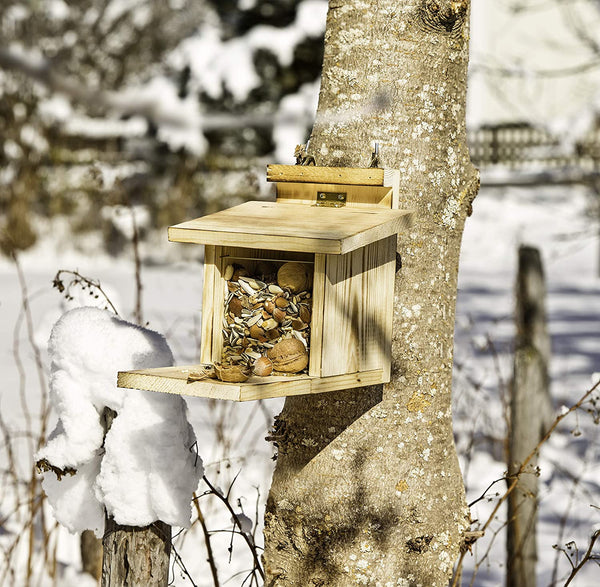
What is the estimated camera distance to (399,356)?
212 centimetres

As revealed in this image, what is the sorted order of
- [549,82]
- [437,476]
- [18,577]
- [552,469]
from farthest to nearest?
[549,82] → [552,469] → [18,577] → [437,476]

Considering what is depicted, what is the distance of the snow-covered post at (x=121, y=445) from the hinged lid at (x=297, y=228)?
347 mm

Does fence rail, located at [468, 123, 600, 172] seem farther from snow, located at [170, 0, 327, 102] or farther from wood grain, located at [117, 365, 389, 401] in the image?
wood grain, located at [117, 365, 389, 401]

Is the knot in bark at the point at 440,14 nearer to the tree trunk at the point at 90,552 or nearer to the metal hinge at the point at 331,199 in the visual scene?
the metal hinge at the point at 331,199

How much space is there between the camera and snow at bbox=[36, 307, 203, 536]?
1.93m

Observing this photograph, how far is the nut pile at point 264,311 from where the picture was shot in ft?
6.49

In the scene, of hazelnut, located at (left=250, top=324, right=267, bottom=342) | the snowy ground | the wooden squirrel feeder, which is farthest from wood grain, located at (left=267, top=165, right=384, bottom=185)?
the snowy ground

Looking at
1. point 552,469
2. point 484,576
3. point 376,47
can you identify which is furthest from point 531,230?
point 376,47

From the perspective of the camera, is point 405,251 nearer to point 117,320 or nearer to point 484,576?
point 117,320

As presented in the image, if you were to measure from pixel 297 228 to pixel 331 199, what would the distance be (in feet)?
0.95

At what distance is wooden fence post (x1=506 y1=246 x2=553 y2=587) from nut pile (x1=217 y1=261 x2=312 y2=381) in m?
1.38

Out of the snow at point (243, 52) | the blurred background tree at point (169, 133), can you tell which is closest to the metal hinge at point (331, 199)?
the blurred background tree at point (169, 133)

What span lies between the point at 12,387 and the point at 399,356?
178 inches

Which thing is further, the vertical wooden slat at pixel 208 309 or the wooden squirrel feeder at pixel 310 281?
the vertical wooden slat at pixel 208 309
